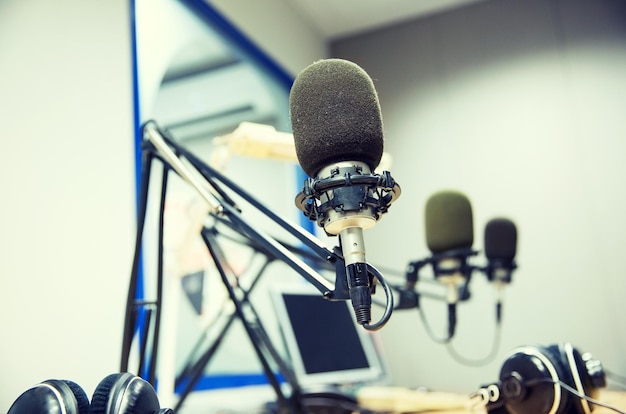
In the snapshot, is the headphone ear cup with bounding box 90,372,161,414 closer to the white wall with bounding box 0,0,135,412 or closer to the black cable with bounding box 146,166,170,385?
the black cable with bounding box 146,166,170,385

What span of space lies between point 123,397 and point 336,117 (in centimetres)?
35

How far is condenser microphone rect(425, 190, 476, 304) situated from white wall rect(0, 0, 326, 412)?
0.65 metres

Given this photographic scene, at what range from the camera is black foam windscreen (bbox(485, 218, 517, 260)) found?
136cm

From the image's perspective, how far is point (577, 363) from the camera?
2.98 feet

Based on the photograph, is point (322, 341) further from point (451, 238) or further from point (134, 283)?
point (134, 283)

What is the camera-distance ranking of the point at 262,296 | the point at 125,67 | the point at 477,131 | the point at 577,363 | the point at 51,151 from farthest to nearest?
the point at 477,131 → the point at 262,296 → the point at 125,67 → the point at 51,151 → the point at 577,363

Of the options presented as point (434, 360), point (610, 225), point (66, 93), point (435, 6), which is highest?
point (435, 6)

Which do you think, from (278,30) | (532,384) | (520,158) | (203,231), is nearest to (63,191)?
(203,231)

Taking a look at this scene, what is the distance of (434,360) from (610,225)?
34.5 inches

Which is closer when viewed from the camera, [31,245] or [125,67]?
[31,245]

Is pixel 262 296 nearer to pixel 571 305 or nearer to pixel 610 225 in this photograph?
pixel 571 305

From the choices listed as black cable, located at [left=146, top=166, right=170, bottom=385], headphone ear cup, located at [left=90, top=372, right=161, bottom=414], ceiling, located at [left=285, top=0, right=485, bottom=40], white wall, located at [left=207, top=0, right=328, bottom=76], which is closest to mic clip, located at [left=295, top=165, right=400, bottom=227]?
headphone ear cup, located at [left=90, top=372, right=161, bottom=414]

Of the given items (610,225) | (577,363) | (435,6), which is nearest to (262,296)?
(577,363)

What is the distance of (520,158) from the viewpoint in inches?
95.6
